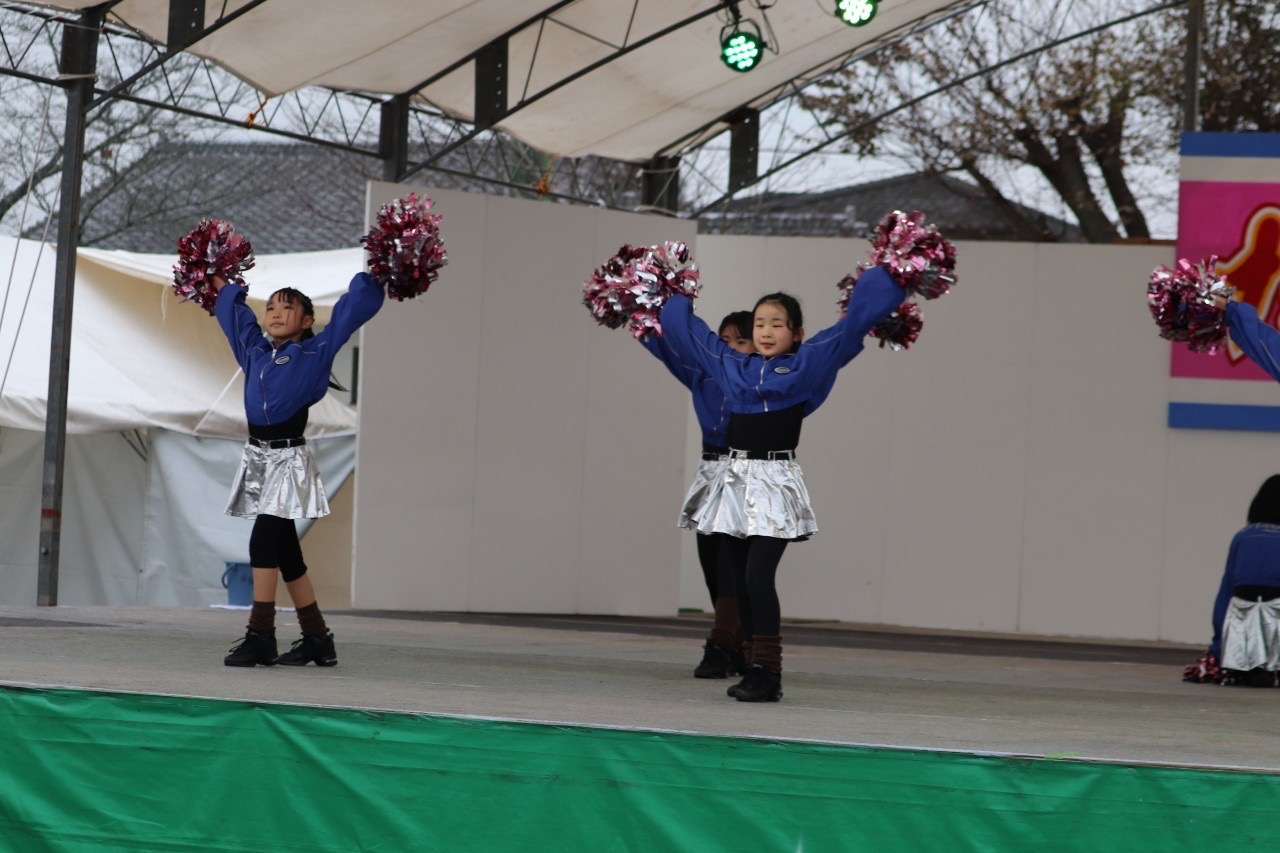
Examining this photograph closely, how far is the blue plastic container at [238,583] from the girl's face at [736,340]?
621 cm

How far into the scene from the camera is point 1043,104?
763 inches

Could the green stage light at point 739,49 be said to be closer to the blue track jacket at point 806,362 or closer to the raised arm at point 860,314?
the blue track jacket at point 806,362

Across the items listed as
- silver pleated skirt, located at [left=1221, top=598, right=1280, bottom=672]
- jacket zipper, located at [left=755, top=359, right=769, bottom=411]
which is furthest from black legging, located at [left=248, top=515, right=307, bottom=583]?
silver pleated skirt, located at [left=1221, top=598, right=1280, bottom=672]

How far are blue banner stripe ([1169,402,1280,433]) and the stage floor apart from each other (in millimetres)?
Answer: 1986

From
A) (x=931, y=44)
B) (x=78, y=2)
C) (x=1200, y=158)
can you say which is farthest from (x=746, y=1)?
(x=931, y=44)

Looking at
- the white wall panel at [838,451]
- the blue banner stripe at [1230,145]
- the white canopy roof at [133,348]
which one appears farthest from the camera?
the white canopy roof at [133,348]

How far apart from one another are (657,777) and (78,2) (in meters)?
6.06

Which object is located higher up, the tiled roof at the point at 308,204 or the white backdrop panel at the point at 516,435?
the tiled roof at the point at 308,204

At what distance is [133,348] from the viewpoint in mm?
12078

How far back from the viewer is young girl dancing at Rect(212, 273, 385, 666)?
5.71 meters

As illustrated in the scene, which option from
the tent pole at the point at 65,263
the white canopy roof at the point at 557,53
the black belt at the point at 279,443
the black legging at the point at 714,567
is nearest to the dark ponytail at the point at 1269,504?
the black legging at the point at 714,567

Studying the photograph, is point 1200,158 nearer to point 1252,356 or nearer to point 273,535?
point 1252,356

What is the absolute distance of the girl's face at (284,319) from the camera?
579 cm

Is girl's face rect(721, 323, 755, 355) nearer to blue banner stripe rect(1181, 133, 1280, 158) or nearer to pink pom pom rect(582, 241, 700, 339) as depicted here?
pink pom pom rect(582, 241, 700, 339)
